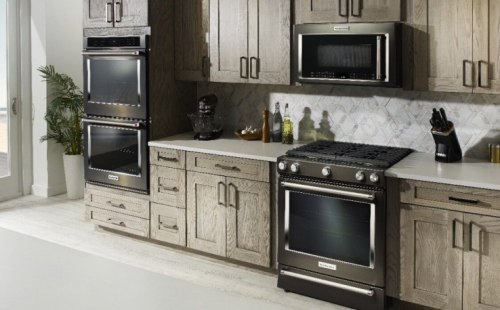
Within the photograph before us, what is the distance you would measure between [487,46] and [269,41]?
1416 millimetres

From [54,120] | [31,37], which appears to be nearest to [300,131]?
[54,120]

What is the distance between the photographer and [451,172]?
3.36m

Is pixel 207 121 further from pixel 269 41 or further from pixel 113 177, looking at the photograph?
pixel 113 177

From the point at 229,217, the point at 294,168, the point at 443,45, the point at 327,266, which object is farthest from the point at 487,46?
the point at 229,217

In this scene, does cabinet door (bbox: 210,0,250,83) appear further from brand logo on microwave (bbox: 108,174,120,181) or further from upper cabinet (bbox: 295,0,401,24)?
brand logo on microwave (bbox: 108,174,120,181)

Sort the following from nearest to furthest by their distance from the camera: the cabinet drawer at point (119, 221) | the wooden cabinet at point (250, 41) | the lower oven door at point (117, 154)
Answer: the wooden cabinet at point (250, 41) → the lower oven door at point (117, 154) → the cabinet drawer at point (119, 221)

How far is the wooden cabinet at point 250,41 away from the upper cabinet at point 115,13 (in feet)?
1.71

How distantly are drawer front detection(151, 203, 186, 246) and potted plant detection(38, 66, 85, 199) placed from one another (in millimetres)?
1731

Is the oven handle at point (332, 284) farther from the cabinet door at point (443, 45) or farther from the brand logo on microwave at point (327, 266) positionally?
the cabinet door at point (443, 45)

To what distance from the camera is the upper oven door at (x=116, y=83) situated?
14.5 ft

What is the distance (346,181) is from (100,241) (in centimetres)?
223

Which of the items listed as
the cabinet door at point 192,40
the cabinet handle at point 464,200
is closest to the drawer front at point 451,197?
the cabinet handle at point 464,200

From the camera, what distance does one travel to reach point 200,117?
4.45 meters

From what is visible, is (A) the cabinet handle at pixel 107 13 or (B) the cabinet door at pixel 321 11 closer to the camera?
(B) the cabinet door at pixel 321 11
